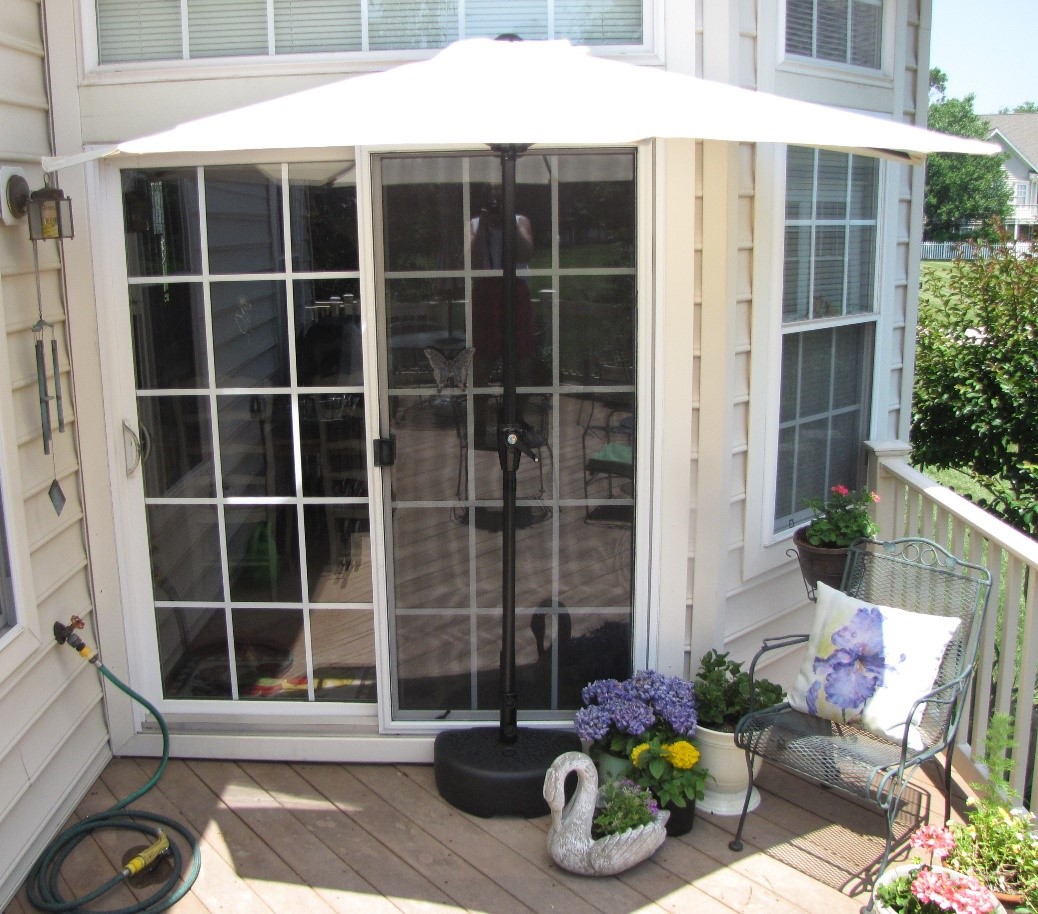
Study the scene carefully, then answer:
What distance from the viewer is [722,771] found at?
3.09 metres

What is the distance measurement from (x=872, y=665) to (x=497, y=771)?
1135mm

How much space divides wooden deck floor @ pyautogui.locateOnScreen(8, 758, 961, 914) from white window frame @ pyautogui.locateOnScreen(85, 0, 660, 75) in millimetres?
2190

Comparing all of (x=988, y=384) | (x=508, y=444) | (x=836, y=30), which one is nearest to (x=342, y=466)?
(x=508, y=444)

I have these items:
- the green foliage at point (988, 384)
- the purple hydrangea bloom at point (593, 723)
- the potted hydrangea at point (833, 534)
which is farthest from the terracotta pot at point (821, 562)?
the green foliage at point (988, 384)

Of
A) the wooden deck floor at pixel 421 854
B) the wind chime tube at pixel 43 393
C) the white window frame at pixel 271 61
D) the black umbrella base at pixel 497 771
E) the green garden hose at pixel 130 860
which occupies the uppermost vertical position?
the white window frame at pixel 271 61

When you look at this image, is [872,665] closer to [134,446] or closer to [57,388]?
[134,446]

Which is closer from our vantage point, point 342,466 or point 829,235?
point 342,466

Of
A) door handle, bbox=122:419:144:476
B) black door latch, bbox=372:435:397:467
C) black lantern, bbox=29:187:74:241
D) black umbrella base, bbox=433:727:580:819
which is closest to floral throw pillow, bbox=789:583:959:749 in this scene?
black umbrella base, bbox=433:727:580:819

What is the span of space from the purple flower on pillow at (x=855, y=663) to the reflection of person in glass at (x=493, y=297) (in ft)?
3.99

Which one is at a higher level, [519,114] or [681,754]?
[519,114]

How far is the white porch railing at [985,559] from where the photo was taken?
2781mm

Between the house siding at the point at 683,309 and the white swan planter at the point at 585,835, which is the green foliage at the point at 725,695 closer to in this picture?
the house siding at the point at 683,309

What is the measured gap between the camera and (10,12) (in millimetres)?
2830

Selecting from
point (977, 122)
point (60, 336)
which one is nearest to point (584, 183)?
point (60, 336)
